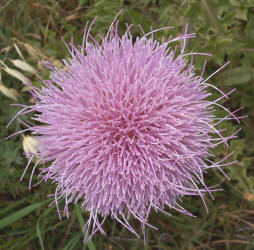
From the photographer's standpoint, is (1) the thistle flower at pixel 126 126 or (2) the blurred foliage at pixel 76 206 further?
(2) the blurred foliage at pixel 76 206

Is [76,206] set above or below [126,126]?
below

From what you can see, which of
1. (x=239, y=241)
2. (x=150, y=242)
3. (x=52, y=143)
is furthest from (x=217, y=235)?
(x=52, y=143)

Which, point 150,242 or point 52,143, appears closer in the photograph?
point 52,143

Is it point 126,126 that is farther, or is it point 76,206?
point 76,206

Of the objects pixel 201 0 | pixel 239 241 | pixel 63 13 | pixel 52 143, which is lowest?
pixel 239 241

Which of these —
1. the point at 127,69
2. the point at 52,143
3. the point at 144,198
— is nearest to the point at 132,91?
the point at 127,69

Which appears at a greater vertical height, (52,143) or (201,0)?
(201,0)

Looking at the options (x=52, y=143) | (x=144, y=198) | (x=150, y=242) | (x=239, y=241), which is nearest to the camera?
(x=52, y=143)

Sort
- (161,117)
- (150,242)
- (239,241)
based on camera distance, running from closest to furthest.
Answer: (161,117) → (239,241) → (150,242)

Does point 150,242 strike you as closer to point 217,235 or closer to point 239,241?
point 217,235

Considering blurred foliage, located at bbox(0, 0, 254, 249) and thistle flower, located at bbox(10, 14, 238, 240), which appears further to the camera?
blurred foliage, located at bbox(0, 0, 254, 249)

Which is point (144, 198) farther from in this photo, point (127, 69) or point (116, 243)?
point (116, 243)
